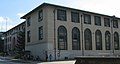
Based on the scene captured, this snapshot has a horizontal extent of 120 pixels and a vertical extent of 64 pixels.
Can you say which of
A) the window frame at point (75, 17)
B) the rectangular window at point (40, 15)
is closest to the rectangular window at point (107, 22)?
the window frame at point (75, 17)

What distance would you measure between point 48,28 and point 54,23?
199 centimetres

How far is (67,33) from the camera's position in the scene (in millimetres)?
48750

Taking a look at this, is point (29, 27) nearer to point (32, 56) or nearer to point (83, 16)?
point (32, 56)

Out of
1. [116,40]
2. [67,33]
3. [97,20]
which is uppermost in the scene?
[97,20]

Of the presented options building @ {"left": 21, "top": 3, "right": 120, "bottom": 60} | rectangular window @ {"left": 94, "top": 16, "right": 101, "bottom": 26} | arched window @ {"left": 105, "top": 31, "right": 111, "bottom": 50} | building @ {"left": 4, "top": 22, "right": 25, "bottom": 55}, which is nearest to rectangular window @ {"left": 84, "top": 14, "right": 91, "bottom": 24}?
building @ {"left": 21, "top": 3, "right": 120, "bottom": 60}

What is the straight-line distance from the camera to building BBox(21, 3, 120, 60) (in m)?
45.9

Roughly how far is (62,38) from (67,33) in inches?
74.1

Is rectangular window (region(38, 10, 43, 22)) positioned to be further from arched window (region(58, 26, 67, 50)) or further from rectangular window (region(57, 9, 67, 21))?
arched window (region(58, 26, 67, 50))

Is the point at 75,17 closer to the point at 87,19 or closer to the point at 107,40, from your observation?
the point at 87,19

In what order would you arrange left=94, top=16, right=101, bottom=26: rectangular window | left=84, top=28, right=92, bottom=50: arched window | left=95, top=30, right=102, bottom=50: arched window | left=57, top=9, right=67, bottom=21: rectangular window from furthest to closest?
left=94, top=16, right=101, bottom=26: rectangular window → left=95, top=30, right=102, bottom=50: arched window → left=84, top=28, right=92, bottom=50: arched window → left=57, top=9, right=67, bottom=21: rectangular window

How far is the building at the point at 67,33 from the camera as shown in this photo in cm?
4591

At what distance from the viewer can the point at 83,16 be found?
52.6 m

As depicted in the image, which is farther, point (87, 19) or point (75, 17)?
point (87, 19)

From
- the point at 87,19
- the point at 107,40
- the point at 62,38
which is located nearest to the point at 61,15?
the point at 62,38
